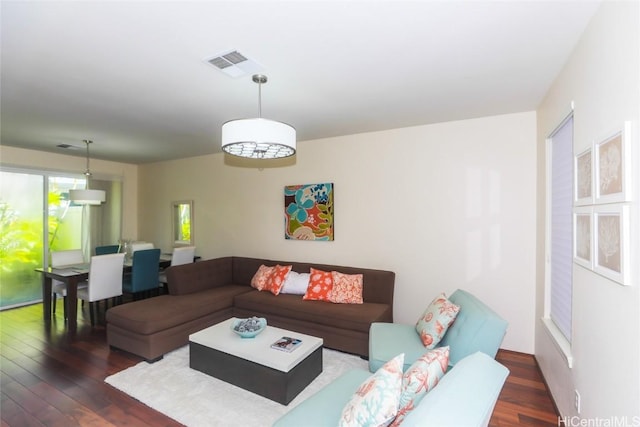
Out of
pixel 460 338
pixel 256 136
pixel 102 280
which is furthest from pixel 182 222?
pixel 460 338

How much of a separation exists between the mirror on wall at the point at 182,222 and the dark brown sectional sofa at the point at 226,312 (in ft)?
5.40

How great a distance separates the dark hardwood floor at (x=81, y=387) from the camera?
217cm

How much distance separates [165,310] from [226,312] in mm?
784

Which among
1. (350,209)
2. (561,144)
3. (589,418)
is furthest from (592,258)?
(350,209)

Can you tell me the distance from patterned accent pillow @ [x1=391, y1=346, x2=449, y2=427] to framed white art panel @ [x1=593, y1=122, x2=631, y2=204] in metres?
1.10

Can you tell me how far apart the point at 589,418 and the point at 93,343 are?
4.37 m

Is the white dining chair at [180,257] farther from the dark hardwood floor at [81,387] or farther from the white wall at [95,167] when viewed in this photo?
the white wall at [95,167]

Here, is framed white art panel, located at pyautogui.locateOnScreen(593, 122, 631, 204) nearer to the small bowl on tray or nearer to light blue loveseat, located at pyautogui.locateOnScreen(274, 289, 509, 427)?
light blue loveseat, located at pyautogui.locateOnScreen(274, 289, 509, 427)

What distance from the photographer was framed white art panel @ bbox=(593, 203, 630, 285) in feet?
4.20

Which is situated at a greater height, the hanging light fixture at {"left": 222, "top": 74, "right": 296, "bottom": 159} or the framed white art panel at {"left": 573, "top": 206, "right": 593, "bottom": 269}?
the hanging light fixture at {"left": 222, "top": 74, "right": 296, "bottom": 159}

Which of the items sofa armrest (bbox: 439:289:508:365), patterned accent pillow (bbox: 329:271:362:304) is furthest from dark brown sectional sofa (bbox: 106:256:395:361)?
sofa armrest (bbox: 439:289:508:365)

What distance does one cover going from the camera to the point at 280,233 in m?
4.62

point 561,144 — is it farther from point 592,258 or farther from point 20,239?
point 20,239

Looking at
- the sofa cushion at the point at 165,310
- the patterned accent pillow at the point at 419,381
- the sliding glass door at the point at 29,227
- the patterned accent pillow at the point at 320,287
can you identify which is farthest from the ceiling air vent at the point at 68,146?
the patterned accent pillow at the point at 419,381
